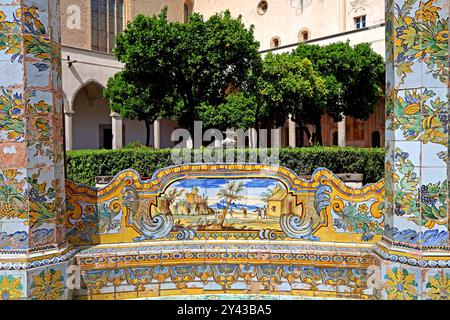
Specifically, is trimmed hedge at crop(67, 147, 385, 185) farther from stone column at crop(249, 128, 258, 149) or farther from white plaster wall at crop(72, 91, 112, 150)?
white plaster wall at crop(72, 91, 112, 150)

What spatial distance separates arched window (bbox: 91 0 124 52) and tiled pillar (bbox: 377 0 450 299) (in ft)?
77.6

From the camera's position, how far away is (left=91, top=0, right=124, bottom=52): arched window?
79.8 ft

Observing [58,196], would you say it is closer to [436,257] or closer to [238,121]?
[436,257]

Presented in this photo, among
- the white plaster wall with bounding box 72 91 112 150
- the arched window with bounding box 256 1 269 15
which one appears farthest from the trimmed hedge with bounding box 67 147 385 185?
the arched window with bounding box 256 1 269 15

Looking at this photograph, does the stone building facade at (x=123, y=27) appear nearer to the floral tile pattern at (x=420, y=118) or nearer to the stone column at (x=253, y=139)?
the stone column at (x=253, y=139)

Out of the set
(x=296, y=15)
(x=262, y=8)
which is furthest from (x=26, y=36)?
(x=262, y=8)

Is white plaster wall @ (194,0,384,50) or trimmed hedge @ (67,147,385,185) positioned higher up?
white plaster wall @ (194,0,384,50)

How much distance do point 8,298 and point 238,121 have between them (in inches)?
485

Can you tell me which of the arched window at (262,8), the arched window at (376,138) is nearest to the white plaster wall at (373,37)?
the arched window at (376,138)

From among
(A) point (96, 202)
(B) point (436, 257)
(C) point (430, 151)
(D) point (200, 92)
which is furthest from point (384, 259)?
(D) point (200, 92)

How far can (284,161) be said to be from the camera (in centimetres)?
1243

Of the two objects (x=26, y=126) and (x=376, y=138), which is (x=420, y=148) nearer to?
(x=26, y=126)

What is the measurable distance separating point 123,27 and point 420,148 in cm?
2565

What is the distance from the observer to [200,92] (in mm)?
14875
